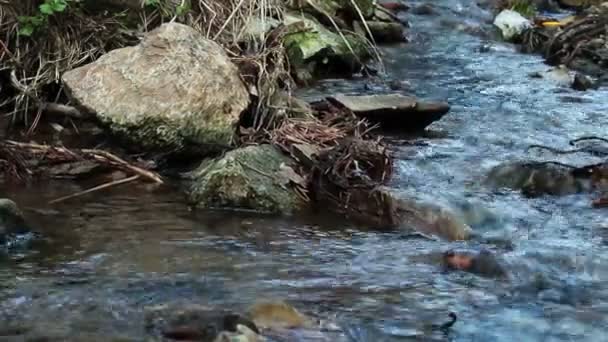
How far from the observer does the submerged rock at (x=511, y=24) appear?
8.77 meters

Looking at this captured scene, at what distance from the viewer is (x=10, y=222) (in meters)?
3.62

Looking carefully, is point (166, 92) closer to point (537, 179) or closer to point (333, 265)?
point (333, 265)

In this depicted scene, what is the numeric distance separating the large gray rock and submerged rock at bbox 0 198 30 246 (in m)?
1.08

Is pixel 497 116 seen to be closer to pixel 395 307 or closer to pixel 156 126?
pixel 156 126

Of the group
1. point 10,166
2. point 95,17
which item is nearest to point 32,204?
point 10,166

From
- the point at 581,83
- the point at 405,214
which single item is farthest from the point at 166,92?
the point at 581,83

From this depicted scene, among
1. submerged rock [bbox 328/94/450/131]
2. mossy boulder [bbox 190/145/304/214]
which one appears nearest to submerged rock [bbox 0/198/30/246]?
mossy boulder [bbox 190/145/304/214]

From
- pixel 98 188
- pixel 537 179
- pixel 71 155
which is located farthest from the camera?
pixel 71 155

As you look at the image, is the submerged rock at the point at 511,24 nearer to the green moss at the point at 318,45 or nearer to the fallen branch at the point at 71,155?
the green moss at the point at 318,45

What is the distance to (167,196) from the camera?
14.1ft

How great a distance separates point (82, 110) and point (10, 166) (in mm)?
478

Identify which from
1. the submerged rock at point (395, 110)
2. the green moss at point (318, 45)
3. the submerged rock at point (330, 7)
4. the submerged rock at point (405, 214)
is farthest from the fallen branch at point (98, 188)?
the submerged rock at point (330, 7)

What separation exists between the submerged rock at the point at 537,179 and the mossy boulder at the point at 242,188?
1.04 m

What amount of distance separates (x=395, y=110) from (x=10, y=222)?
8.01 feet
